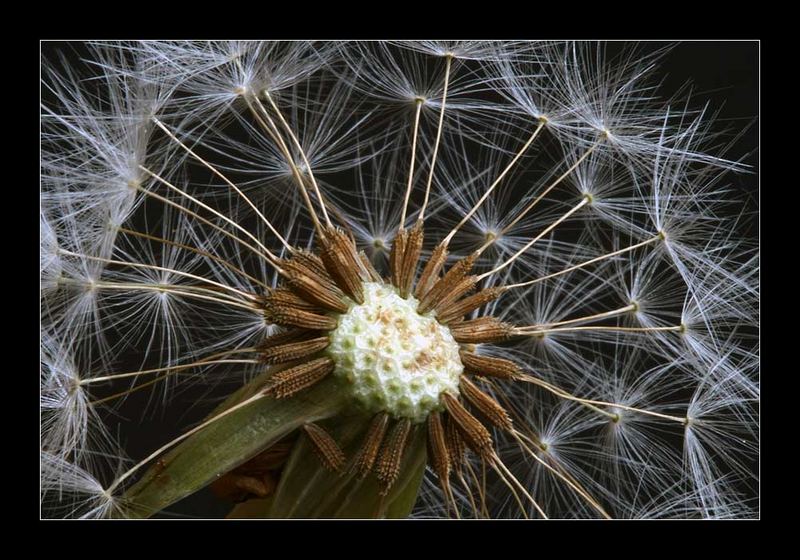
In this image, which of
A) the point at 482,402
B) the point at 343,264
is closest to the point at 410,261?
the point at 343,264

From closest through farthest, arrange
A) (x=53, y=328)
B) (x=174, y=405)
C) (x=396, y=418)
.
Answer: (x=396, y=418)
(x=53, y=328)
(x=174, y=405)

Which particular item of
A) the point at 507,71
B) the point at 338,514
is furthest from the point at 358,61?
the point at 338,514

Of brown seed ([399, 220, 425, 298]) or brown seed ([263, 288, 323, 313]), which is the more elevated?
brown seed ([399, 220, 425, 298])

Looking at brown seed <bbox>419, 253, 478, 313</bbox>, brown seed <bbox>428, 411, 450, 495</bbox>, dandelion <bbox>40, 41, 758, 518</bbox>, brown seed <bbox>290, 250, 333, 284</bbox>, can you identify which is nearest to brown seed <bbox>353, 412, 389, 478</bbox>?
dandelion <bbox>40, 41, 758, 518</bbox>

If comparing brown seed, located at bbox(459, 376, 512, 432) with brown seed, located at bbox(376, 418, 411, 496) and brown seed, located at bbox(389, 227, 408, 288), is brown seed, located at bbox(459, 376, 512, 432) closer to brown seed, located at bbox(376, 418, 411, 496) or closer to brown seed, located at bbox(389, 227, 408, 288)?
brown seed, located at bbox(376, 418, 411, 496)

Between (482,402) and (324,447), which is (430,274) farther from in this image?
(324,447)

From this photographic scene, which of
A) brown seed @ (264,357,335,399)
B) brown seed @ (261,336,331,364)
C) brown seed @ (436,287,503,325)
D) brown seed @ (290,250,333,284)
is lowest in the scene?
brown seed @ (264,357,335,399)

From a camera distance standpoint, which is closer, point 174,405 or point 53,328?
point 53,328

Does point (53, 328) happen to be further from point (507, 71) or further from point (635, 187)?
point (635, 187)
